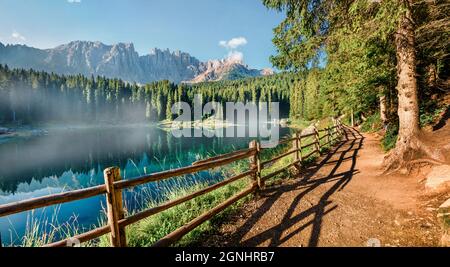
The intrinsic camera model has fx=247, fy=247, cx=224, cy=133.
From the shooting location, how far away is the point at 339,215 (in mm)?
5762

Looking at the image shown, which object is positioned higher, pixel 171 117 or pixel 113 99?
pixel 113 99

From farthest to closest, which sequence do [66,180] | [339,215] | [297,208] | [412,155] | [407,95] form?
[66,180], [407,95], [412,155], [297,208], [339,215]

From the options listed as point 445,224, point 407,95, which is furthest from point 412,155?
point 445,224

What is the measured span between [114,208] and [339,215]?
15.9ft

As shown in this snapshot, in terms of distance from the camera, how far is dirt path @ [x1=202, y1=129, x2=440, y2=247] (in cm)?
474

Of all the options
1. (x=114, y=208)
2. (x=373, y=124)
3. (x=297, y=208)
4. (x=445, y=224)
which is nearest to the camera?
(x=114, y=208)

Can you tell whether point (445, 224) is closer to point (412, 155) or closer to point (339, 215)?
point (339, 215)

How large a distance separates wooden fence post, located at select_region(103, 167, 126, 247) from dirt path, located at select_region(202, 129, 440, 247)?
177 cm

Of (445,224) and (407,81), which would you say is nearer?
(445,224)

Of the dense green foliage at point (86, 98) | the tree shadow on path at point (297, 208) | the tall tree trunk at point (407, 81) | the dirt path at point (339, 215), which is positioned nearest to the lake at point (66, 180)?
the tree shadow on path at point (297, 208)

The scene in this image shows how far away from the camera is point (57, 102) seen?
8994 cm

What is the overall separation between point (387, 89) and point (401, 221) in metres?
16.6
